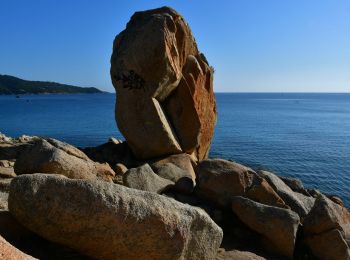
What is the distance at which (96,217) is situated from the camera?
8602 millimetres

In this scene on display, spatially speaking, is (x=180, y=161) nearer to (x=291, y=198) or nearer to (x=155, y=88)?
(x=155, y=88)

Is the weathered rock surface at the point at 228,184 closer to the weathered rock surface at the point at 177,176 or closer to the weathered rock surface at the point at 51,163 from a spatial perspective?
the weathered rock surface at the point at 177,176

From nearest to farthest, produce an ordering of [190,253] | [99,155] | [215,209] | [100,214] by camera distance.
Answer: [100,214] → [190,253] → [215,209] → [99,155]

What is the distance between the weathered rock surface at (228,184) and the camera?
14.4 meters

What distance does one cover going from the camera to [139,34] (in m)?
20.2

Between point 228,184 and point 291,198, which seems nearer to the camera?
point 228,184

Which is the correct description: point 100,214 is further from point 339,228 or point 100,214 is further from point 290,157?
point 290,157

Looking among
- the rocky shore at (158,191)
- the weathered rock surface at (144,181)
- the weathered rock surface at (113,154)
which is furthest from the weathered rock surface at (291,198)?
the weathered rock surface at (113,154)

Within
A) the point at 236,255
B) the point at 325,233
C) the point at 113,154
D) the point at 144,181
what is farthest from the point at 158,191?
the point at 113,154

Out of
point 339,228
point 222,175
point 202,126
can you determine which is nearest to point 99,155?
point 202,126

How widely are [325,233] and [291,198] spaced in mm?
2160

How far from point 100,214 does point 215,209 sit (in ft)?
20.8

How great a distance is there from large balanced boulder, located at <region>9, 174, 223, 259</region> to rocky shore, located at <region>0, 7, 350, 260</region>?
20 millimetres

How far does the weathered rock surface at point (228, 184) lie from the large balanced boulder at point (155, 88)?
568cm
